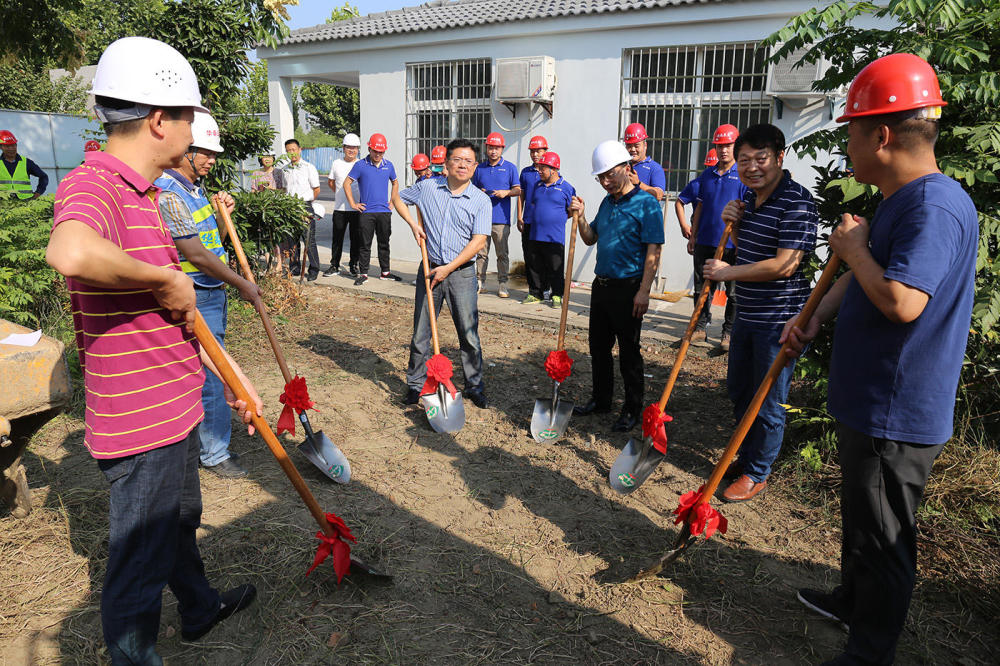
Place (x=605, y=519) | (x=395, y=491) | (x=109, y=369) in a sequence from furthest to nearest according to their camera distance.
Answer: (x=395, y=491) → (x=605, y=519) → (x=109, y=369)

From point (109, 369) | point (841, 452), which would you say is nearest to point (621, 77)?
point (841, 452)

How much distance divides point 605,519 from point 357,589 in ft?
4.73

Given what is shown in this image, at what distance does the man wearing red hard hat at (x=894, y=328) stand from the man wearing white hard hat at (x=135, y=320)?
2.12 metres

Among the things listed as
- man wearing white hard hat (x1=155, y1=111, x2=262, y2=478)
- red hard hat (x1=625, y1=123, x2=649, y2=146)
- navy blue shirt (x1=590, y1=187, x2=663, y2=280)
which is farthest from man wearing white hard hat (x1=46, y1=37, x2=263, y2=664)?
red hard hat (x1=625, y1=123, x2=649, y2=146)

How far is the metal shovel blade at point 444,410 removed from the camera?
4.83 metres

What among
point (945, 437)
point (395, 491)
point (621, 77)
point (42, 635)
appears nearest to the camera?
point (945, 437)

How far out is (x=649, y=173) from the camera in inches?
299

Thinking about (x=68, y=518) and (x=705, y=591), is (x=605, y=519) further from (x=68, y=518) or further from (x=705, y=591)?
(x=68, y=518)

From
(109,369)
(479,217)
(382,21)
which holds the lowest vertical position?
(109,369)

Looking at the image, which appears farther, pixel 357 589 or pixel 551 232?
pixel 551 232

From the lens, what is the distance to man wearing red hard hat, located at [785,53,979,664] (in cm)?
200

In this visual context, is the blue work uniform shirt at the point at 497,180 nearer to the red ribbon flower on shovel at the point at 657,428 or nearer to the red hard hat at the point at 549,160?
the red hard hat at the point at 549,160

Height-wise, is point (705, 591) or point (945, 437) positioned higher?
point (945, 437)

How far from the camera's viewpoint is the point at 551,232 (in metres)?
8.45
